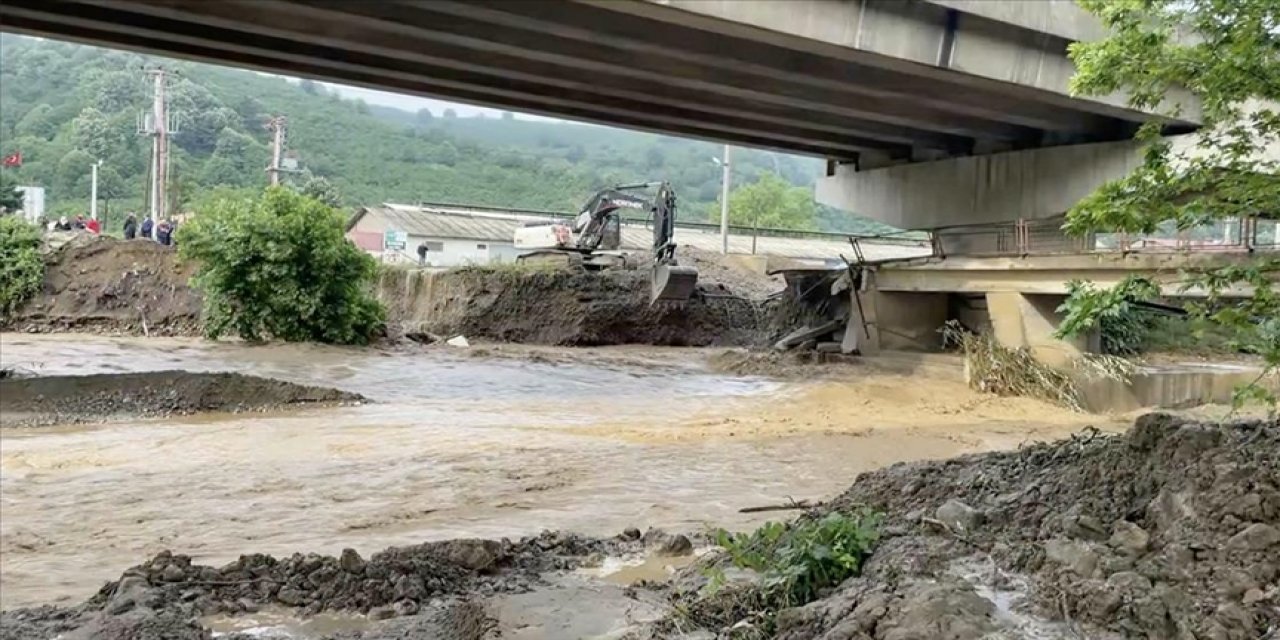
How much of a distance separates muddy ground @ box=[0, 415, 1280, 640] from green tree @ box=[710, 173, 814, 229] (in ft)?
207

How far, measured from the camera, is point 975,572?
408cm

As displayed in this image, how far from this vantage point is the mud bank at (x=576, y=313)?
30031 mm

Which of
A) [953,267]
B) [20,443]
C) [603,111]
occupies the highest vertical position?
[603,111]

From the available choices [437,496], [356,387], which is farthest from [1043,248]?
[437,496]

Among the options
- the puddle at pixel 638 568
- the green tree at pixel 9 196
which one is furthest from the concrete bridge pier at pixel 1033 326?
the green tree at pixel 9 196

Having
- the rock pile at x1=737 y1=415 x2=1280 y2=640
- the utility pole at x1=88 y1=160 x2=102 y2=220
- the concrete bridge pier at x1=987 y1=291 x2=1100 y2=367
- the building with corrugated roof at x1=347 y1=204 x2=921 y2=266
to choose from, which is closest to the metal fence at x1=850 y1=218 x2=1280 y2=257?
the concrete bridge pier at x1=987 y1=291 x2=1100 y2=367

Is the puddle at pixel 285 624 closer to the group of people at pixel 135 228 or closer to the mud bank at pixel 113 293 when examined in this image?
the mud bank at pixel 113 293

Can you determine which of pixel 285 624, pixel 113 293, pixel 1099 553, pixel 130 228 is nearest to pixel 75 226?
pixel 130 228

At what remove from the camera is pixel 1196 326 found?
471 centimetres

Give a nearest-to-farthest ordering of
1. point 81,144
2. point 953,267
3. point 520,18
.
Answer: point 520,18 < point 953,267 < point 81,144

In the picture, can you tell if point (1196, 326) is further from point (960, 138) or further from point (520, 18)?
point (960, 138)

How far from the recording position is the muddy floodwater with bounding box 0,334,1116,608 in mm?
8797

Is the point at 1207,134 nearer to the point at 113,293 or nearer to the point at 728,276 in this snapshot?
the point at 728,276

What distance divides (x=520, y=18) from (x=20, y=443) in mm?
9382
